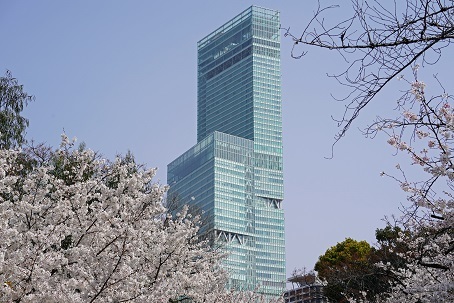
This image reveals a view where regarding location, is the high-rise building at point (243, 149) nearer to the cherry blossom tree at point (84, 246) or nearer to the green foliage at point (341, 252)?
the green foliage at point (341, 252)

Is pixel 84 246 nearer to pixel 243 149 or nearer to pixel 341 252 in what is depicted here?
pixel 341 252

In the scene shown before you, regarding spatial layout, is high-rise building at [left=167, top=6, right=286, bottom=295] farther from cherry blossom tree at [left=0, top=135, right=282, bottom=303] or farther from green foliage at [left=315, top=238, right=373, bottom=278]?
cherry blossom tree at [left=0, top=135, right=282, bottom=303]

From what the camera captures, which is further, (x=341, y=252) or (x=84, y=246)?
(x=341, y=252)

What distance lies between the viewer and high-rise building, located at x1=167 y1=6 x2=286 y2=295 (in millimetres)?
124438

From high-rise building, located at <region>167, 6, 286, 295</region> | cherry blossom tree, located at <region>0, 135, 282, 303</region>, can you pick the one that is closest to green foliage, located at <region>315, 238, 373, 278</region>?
cherry blossom tree, located at <region>0, 135, 282, 303</region>

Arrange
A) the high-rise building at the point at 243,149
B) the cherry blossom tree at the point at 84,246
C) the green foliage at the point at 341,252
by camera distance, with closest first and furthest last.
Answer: the cherry blossom tree at the point at 84,246 < the green foliage at the point at 341,252 < the high-rise building at the point at 243,149

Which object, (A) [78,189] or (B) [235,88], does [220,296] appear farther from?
(B) [235,88]

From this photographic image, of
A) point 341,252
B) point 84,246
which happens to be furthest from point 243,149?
point 84,246

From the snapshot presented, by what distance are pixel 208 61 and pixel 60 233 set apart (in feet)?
478

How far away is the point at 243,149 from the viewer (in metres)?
130

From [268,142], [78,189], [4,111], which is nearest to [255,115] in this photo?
[268,142]

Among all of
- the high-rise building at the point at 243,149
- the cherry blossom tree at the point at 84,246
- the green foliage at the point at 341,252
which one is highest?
the high-rise building at the point at 243,149

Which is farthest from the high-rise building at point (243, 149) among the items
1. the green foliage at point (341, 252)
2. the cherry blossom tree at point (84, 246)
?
the cherry blossom tree at point (84, 246)

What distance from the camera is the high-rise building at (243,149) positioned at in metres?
124
